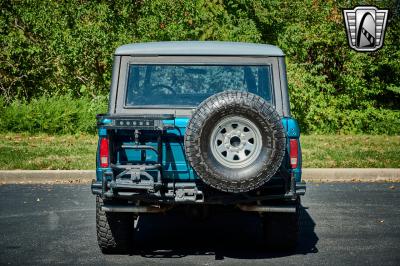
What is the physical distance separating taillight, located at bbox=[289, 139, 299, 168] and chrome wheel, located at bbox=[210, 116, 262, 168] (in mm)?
484

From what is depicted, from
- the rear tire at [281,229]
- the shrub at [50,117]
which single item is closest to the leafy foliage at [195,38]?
the shrub at [50,117]

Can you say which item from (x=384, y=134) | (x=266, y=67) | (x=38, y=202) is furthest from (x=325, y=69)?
(x=266, y=67)

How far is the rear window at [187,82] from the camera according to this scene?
648cm

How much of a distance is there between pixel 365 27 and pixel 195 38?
4.72 meters

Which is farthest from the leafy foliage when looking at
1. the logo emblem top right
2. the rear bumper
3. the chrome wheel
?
the chrome wheel

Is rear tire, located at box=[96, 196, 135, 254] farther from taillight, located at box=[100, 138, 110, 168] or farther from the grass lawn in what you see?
the grass lawn

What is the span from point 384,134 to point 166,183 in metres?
12.1

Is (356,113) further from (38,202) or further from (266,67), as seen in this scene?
(266,67)

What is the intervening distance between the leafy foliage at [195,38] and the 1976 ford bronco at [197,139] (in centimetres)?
998

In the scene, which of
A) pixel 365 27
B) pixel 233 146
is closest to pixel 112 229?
pixel 233 146

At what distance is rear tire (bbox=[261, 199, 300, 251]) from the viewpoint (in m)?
6.46

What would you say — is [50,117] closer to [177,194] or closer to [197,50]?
[197,50]

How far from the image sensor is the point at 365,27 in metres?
18.1

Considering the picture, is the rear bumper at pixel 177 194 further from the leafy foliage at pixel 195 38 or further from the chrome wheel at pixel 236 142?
the leafy foliage at pixel 195 38
